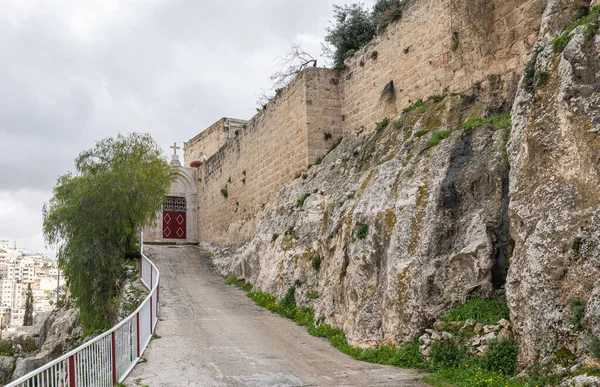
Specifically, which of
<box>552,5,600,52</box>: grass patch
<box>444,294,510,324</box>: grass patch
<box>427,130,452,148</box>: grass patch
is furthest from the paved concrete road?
<box>552,5,600,52</box>: grass patch

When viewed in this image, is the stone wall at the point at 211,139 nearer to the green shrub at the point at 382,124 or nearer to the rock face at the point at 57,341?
the rock face at the point at 57,341

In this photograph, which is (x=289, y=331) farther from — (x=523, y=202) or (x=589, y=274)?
(x=589, y=274)

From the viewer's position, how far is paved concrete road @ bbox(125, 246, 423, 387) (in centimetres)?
802

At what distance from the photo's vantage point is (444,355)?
8070 mm

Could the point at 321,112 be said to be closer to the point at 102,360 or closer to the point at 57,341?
the point at 57,341

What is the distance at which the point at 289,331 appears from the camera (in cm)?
1204

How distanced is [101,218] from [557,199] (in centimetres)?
1393

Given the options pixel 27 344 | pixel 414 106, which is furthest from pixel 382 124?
pixel 27 344

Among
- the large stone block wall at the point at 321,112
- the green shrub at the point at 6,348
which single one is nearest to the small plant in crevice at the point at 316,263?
the large stone block wall at the point at 321,112

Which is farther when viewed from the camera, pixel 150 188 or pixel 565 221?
pixel 150 188

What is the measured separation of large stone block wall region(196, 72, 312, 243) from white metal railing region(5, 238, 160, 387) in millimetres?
8482

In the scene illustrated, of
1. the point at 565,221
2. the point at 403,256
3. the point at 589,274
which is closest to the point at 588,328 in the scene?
the point at 589,274

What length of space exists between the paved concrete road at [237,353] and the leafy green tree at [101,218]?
2.23 metres

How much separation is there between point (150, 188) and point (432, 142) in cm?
1078
